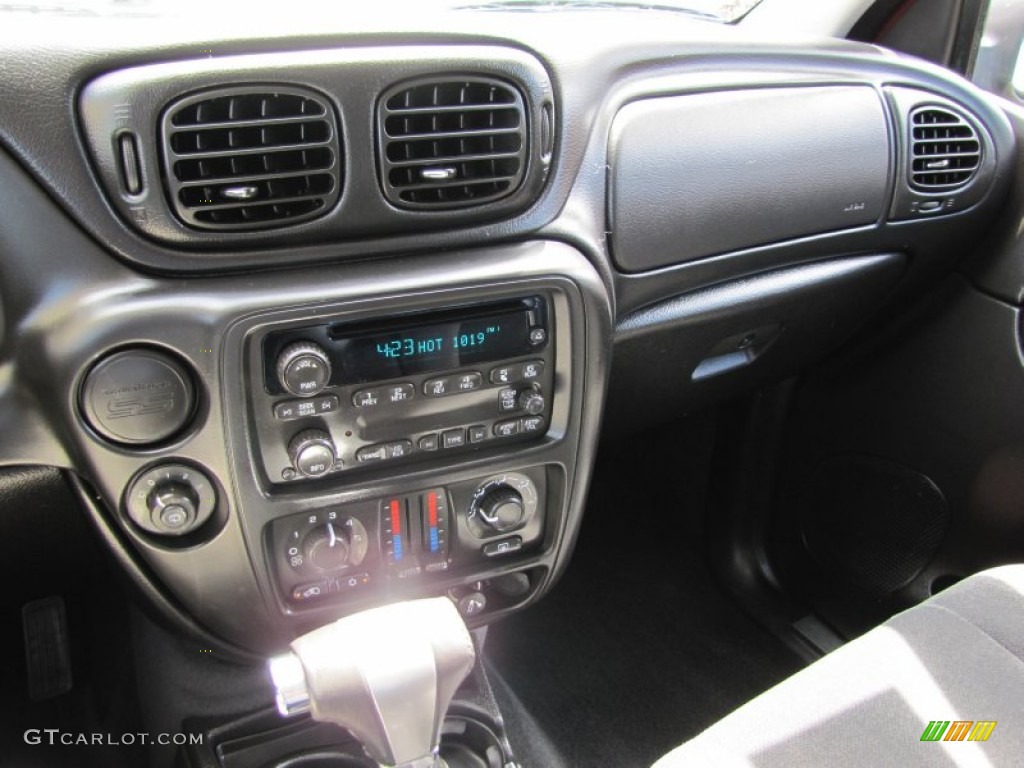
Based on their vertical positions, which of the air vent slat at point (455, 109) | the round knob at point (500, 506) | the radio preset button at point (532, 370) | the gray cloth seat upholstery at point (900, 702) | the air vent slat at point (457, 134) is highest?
the air vent slat at point (455, 109)

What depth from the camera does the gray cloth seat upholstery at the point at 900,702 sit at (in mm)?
948

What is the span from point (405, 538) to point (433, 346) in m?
0.27

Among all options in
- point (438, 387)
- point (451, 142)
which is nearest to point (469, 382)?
point (438, 387)

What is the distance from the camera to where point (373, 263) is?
3.35ft

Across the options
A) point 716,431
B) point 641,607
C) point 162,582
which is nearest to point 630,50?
point 162,582

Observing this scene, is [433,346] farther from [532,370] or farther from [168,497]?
[168,497]

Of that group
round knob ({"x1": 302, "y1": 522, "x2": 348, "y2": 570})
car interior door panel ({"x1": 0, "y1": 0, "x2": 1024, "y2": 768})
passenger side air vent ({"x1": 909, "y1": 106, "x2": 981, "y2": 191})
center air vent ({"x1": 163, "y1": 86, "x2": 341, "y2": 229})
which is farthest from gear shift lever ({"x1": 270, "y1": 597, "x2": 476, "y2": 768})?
passenger side air vent ({"x1": 909, "y1": 106, "x2": 981, "y2": 191})

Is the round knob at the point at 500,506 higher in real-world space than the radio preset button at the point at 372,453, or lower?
lower

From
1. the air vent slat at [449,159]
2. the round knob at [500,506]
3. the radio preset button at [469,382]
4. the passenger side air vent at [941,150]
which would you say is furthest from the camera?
the passenger side air vent at [941,150]

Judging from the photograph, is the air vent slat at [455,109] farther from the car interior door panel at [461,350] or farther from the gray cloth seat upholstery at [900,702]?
the gray cloth seat upholstery at [900,702]

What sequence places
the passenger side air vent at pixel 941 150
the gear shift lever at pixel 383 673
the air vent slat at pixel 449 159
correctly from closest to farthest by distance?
the gear shift lever at pixel 383 673 < the air vent slat at pixel 449 159 < the passenger side air vent at pixel 941 150

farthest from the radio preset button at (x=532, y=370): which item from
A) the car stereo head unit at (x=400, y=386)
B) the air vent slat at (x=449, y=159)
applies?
the air vent slat at (x=449, y=159)

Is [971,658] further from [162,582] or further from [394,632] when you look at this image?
[162,582]

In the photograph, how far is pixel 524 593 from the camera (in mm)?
1386
